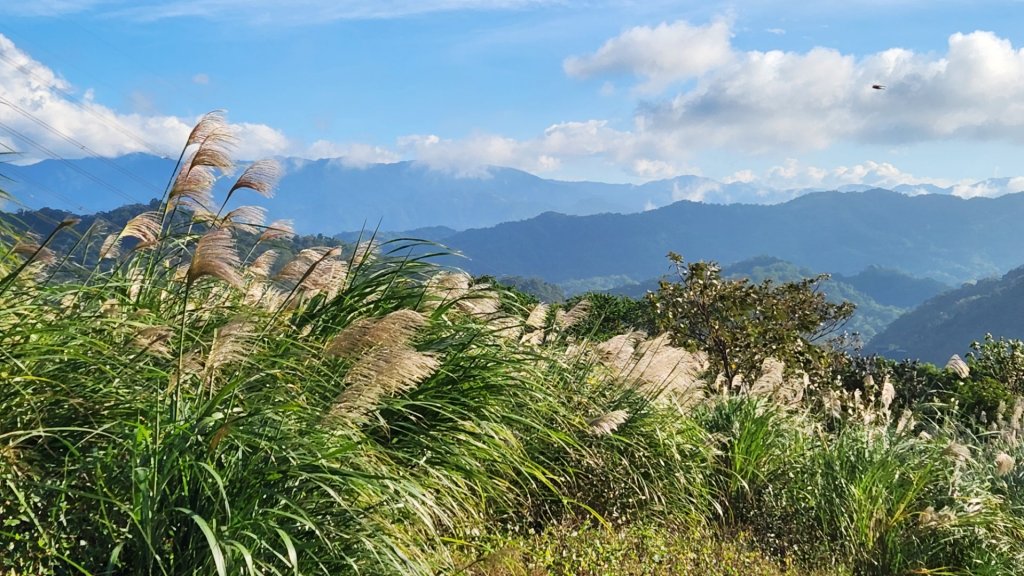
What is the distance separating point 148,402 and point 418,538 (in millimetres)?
1363

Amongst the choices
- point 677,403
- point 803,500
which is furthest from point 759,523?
point 677,403

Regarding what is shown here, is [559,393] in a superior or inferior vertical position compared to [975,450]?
superior

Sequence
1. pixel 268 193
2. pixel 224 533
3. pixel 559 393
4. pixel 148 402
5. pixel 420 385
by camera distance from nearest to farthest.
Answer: pixel 224 533
pixel 148 402
pixel 268 193
pixel 420 385
pixel 559 393

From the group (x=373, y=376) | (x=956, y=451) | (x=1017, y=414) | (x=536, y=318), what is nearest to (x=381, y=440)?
(x=373, y=376)

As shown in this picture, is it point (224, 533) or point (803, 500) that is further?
point (803, 500)

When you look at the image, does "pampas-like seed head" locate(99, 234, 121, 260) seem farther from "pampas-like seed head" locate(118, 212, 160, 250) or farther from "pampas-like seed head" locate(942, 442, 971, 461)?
"pampas-like seed head" locate(942, 442, 971, 461)

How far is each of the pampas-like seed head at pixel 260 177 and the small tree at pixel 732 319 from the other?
927cm

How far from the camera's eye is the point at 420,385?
191 inches

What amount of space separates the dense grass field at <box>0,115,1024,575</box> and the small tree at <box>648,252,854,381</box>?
16.2ft

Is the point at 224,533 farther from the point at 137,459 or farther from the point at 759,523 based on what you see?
the point at 759,523

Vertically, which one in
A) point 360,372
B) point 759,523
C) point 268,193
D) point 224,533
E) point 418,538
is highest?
point 268,193

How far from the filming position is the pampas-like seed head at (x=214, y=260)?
319 centimetres

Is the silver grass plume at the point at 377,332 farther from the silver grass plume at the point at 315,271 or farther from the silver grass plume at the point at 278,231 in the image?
the silver grass plume at the point at 278,231

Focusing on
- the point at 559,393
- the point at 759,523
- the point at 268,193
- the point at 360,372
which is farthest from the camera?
the point at 759,523
